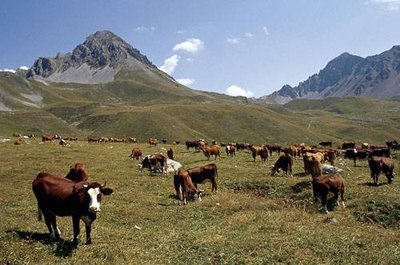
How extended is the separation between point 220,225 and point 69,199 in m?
8.06

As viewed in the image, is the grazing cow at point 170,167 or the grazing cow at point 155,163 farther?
the grazing cow at point 170,167

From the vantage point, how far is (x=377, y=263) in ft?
51.6

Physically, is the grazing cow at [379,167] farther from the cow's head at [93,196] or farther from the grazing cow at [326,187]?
the cow's head at [93,196]

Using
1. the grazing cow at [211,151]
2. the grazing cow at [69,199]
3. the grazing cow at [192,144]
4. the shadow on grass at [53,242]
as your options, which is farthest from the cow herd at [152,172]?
the grazing cow at [192,144]

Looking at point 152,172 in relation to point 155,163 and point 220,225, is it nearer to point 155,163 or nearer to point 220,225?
point 155,163

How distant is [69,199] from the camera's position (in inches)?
637

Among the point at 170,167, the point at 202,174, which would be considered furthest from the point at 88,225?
the point at 170,167

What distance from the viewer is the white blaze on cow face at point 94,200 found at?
1538 centimetres

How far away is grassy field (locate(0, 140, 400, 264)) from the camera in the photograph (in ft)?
52.4

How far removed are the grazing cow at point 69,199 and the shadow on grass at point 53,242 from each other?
284 mm

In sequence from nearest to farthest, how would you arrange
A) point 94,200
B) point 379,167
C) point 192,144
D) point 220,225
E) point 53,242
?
point 94,200, point 53,242, point 220,225, point 379,167, point 192,144

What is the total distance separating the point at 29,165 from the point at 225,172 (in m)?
18.0

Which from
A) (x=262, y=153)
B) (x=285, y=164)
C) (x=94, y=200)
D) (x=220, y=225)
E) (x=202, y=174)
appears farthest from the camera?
(x=262, y=153)

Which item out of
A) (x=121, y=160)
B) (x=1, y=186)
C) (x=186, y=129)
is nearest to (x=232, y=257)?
(x=1, y=186)
